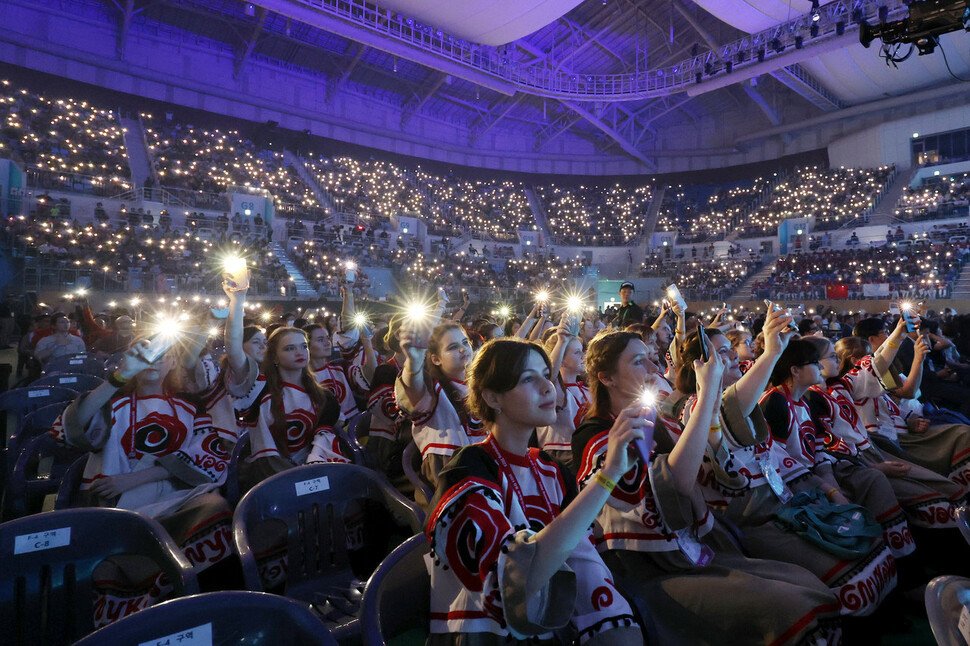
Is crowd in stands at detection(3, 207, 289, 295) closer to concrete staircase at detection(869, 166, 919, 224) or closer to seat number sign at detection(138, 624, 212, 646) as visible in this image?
seat number sign at detection(138, 624, 212, 646)

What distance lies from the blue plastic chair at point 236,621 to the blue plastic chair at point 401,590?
0.18m

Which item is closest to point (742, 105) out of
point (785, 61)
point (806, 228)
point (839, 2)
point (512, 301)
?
point (806, 228)

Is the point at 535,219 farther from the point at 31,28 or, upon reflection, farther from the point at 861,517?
the point at 861,517

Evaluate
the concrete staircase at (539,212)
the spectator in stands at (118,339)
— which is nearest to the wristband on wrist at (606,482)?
the spectator in stands at (118,339)

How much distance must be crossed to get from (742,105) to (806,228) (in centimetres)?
1032

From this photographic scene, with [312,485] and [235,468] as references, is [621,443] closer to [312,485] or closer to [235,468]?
[312,485]

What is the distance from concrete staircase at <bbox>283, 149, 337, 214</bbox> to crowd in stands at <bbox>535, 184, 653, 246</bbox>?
1401 cm

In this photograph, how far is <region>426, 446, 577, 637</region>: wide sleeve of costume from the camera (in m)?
1.25

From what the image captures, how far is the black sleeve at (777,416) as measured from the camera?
290cm

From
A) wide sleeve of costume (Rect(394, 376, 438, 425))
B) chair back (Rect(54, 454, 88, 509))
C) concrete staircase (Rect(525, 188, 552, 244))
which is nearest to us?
chair back (Rect(54, 454, 88, 509))

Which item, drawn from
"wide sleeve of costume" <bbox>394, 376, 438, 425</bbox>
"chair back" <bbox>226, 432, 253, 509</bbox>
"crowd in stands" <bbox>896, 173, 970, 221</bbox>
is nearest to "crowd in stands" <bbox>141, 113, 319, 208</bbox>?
"chair back" <bbox>226, 432, 253, 509</bbox>

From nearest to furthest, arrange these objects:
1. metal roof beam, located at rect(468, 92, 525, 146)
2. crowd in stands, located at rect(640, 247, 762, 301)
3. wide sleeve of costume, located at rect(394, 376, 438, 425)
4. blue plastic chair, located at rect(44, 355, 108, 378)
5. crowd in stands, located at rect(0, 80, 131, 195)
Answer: wide sleeve of costume, located at rect(394, 376, 438, 425) < blue plastic chair, located at rect(44, 355, 108, 378) < crowd in stands, located at rect(0, 80, 131, 195) < crowd in stands, located at rect(640, 247, 762, 301) < metal roof beam, located at rect(468, 92, 525, 146)

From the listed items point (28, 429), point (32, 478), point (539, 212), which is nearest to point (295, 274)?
point (28, 429)

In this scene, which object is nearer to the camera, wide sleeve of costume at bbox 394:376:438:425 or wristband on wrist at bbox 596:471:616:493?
wristband on wrist at bbox 596:471:616:493
